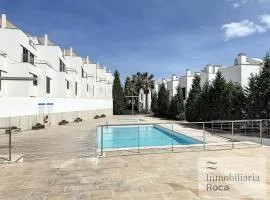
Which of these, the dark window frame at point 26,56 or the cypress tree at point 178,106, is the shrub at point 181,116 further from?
the dark window frame at point 26,56

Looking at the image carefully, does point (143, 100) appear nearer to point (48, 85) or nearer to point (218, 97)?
point (48, 85)

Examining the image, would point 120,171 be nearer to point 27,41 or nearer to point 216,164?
point 216,164

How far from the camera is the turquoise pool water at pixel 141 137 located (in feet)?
46.5

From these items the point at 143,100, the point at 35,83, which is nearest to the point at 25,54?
the point at 35,83

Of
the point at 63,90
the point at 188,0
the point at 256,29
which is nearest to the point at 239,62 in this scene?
the point at 256,29

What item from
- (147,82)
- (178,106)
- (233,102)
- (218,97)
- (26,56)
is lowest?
(178,106)

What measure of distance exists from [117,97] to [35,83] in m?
28.9

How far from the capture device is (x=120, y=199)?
19.2 ft

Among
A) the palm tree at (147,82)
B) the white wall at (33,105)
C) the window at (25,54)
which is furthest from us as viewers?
the palm tree at (147,82)

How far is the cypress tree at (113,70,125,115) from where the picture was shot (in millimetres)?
54000

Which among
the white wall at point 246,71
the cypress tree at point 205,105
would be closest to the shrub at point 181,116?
the white wall at point 246,71

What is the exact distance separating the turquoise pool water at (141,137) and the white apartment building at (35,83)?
5415 mm

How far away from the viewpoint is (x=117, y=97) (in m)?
54.2

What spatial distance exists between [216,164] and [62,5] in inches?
493
